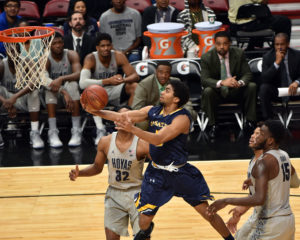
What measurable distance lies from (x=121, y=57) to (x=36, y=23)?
8.48 feet

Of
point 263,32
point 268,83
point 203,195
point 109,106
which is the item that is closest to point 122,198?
point 203,195

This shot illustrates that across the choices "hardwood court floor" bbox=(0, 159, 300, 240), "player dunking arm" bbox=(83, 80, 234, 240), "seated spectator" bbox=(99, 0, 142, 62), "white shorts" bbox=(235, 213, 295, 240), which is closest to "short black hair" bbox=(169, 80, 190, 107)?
"player dunking arm" bbox=(83, 80, 234, 240)

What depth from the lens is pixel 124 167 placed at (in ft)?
15.5

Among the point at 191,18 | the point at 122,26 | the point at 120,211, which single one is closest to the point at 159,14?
the point at 191,18

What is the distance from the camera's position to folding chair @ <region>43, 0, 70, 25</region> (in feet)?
33.6

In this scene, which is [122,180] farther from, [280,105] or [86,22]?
[86,22]

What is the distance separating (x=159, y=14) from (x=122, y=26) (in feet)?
1.95

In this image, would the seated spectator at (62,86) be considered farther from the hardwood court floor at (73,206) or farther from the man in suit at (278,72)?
the man in suit at (278,72)

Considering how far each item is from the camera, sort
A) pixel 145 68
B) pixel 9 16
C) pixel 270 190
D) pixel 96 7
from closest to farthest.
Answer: pixel 270 190 → pixel 145 68 → pixel 9 16 → pixel 96 7

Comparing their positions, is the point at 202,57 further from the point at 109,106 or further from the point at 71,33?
the point at 71,33

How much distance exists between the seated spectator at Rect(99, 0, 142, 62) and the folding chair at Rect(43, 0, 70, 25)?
4.39 feet

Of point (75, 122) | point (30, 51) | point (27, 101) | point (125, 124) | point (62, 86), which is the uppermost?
point (125, 124)

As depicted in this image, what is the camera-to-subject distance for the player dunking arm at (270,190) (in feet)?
12.9

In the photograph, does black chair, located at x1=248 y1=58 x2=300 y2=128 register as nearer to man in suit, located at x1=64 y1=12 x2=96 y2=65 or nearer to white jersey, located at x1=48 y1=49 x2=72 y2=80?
man in suit, located at x1=64 y1=12 x2=96 y2=65
